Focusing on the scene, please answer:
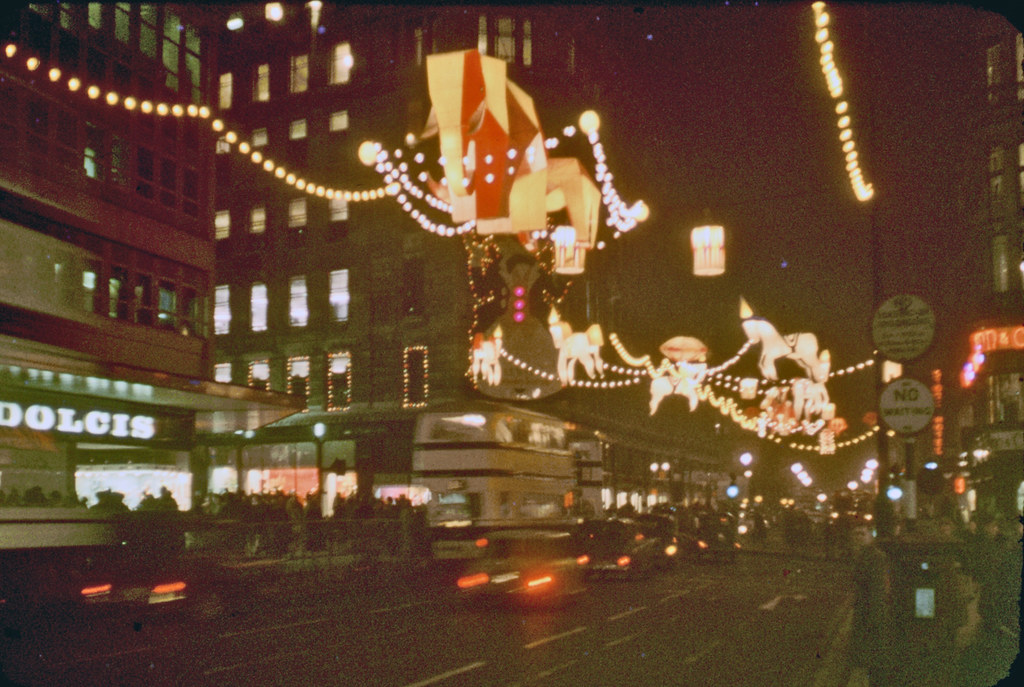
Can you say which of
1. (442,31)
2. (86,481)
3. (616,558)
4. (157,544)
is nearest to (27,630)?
(157,544)

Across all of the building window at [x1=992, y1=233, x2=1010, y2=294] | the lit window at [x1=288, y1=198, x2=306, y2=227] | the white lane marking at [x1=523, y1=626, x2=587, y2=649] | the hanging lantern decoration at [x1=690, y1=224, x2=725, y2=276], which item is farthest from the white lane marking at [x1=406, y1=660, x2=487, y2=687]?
the building window at [x1=992, y1=233, x2=1010, y2=294]

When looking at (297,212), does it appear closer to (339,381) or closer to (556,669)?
(339,381)

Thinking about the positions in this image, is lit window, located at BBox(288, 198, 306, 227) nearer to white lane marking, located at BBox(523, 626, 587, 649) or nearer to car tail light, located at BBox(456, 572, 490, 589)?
car tail light, located at BBox(456, 572, 490, 589)

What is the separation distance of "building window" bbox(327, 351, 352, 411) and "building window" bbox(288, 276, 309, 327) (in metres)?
2.93

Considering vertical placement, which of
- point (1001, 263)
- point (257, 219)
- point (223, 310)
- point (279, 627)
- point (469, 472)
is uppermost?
point (257, 219)

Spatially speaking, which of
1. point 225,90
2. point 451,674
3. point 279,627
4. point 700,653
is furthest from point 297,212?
point 451,674

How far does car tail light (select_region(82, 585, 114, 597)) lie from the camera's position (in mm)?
12086

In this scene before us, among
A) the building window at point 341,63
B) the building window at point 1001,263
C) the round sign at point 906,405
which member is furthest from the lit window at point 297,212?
the round sign at point 906,405

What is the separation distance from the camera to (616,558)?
87.1 feet

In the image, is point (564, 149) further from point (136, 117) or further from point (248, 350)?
point (136, 117)

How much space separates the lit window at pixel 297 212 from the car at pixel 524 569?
31.4 meters

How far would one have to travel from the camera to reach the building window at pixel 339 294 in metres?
53.1

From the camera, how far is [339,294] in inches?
2100

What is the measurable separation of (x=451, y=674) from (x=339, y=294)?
4282 cm
